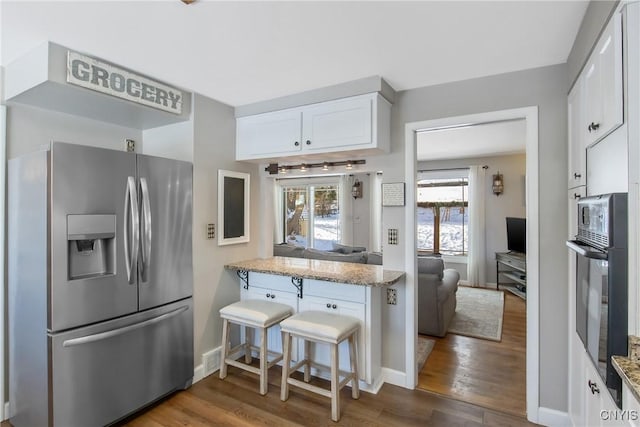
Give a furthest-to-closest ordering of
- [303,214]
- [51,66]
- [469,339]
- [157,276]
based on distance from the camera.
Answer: [303,214] < [469,339] < [157,276] < [51,66]

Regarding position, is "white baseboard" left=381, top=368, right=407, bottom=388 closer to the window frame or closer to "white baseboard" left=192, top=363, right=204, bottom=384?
"white baseboard" left=192, top=363, right=204, bottom=384

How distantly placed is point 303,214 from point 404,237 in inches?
169

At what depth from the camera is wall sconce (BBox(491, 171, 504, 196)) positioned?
599cm

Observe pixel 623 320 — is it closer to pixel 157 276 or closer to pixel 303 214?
pixel 157 276

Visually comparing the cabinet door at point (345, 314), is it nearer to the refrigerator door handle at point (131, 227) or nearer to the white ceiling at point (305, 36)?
the refrigerator door handle at point (131, 227)

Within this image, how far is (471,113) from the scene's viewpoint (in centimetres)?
242

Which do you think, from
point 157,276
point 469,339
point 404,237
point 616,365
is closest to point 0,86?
point 157,276

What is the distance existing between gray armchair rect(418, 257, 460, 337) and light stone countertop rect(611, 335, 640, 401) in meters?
2.53

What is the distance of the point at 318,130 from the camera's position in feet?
8.81

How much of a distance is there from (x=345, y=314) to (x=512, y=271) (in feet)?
14.9

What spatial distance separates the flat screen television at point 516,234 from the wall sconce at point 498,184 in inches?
25.5

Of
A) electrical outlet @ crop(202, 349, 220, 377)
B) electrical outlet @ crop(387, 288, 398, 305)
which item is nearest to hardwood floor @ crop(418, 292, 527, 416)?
electrical outlet @ crop(387, 288, 398, 305)

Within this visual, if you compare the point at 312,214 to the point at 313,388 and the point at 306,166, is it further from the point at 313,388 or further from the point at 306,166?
the point at 313,388

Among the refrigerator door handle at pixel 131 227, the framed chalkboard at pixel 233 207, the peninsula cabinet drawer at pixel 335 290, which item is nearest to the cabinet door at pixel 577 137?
the peninsula cabinet drawer at pixel 335 290
